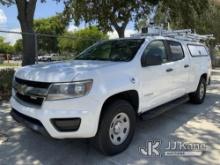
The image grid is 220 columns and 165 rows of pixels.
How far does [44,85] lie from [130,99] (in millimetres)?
1465

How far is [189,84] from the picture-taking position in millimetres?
6773

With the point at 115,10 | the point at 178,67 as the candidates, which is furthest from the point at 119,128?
the point at 115,10

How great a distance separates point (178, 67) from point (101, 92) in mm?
2729

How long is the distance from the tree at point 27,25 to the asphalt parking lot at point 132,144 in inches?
143

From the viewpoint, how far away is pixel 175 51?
6.26m

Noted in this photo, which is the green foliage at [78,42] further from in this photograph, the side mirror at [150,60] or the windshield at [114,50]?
the side mirror at [150,60]

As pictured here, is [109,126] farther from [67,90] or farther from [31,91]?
[31,91]

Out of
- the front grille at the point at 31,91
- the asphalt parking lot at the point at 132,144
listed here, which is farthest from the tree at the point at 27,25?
the front grille at the point at 31,91

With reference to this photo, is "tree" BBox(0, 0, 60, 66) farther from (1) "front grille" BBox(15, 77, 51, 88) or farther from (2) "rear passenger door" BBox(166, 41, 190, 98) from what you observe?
(1) "front grille" BBox(15, 77, 51, 88)

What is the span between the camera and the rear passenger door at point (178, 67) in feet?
19.4

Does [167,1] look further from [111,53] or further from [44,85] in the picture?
[44,85]

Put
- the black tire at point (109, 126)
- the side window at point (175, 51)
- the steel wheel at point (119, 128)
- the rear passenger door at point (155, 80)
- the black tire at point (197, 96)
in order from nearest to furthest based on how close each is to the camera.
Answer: the black tire at point (109, 126), the steel wheel at point (119, 128), the rear passenger door at point (155, 80), the side window at point (175, 51), the black tire at point (197, 96)

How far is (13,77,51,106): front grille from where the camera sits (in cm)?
391

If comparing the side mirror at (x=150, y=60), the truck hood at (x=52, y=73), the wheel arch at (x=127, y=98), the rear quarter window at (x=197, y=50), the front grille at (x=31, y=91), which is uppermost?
the rear quarter window at (x=197, y=50)
